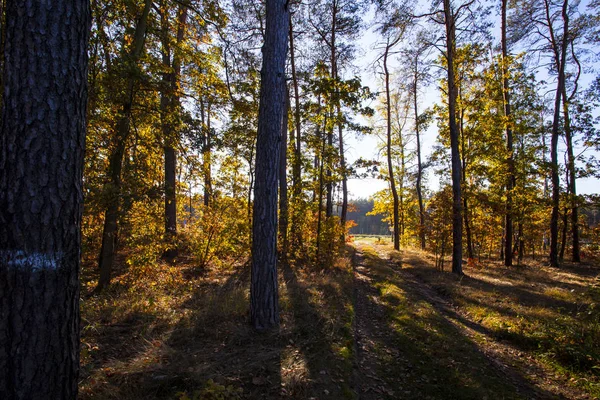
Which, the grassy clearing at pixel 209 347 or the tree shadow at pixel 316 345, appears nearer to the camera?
the grassy clearing at pixel 209 347

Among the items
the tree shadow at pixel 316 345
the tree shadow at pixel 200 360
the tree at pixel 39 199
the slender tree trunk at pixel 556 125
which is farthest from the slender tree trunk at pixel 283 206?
the slender tree trunk at pixel 556 125

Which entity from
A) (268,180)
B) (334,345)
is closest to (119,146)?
(268,180)

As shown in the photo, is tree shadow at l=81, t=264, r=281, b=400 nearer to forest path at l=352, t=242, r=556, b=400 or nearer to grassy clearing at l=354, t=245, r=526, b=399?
forest path at l=352, t=242, r=556, b=400

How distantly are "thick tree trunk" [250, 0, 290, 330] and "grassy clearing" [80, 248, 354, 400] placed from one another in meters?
0.49

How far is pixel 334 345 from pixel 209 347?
6.01ft

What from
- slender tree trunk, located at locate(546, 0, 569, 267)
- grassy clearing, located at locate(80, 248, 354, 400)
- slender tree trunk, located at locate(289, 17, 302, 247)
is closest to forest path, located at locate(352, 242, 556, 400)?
grassy clearing, located at locate(80, 248, 354, 400)

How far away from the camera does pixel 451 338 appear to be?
4992 mm

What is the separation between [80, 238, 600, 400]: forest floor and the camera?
3.11 meters

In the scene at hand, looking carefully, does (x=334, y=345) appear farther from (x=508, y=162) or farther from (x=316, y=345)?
(x=508, y=162)

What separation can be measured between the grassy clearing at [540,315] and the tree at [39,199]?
19.3ft

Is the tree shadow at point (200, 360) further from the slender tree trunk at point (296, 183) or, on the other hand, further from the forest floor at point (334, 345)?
the slender tree trunk at point (296, 183)

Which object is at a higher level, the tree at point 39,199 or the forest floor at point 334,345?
the tree at point 39,199

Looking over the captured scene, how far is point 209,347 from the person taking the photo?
387cm

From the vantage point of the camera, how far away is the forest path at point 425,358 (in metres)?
3.57
